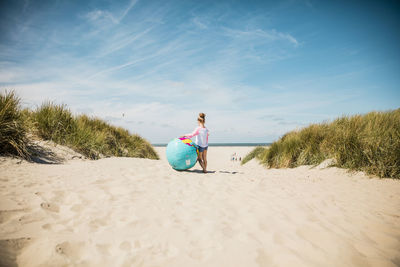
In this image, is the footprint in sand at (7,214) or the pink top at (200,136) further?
the pink top at (200,136)

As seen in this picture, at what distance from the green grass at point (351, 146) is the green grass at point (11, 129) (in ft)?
29.9

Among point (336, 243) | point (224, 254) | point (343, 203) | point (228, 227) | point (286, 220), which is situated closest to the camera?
point (224, 254)

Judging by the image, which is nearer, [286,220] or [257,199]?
[286,220]

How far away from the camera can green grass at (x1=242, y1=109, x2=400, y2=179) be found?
532 centimetres

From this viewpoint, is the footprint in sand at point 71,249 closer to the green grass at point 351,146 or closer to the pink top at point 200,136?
the pink top at point 200,136

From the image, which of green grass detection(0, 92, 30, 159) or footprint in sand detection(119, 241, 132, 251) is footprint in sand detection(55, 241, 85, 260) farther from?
green grass detection(0, 92, 30, 159)

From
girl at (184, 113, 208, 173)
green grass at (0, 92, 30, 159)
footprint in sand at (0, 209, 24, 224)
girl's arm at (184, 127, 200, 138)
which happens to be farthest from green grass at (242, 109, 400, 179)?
green grass at (0, 92, 30, 159)

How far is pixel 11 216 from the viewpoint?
8.12ft

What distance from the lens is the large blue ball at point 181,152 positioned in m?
6.41

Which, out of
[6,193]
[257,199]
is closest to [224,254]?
[257,199]

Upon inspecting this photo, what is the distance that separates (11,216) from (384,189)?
683 centimetres

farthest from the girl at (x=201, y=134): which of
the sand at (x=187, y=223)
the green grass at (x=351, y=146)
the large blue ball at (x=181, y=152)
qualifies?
the green grass at (x=351, y=146)

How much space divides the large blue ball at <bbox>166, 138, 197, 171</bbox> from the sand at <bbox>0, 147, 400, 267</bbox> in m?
1.74

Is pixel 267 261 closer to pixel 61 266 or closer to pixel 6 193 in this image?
pixel 61 266
